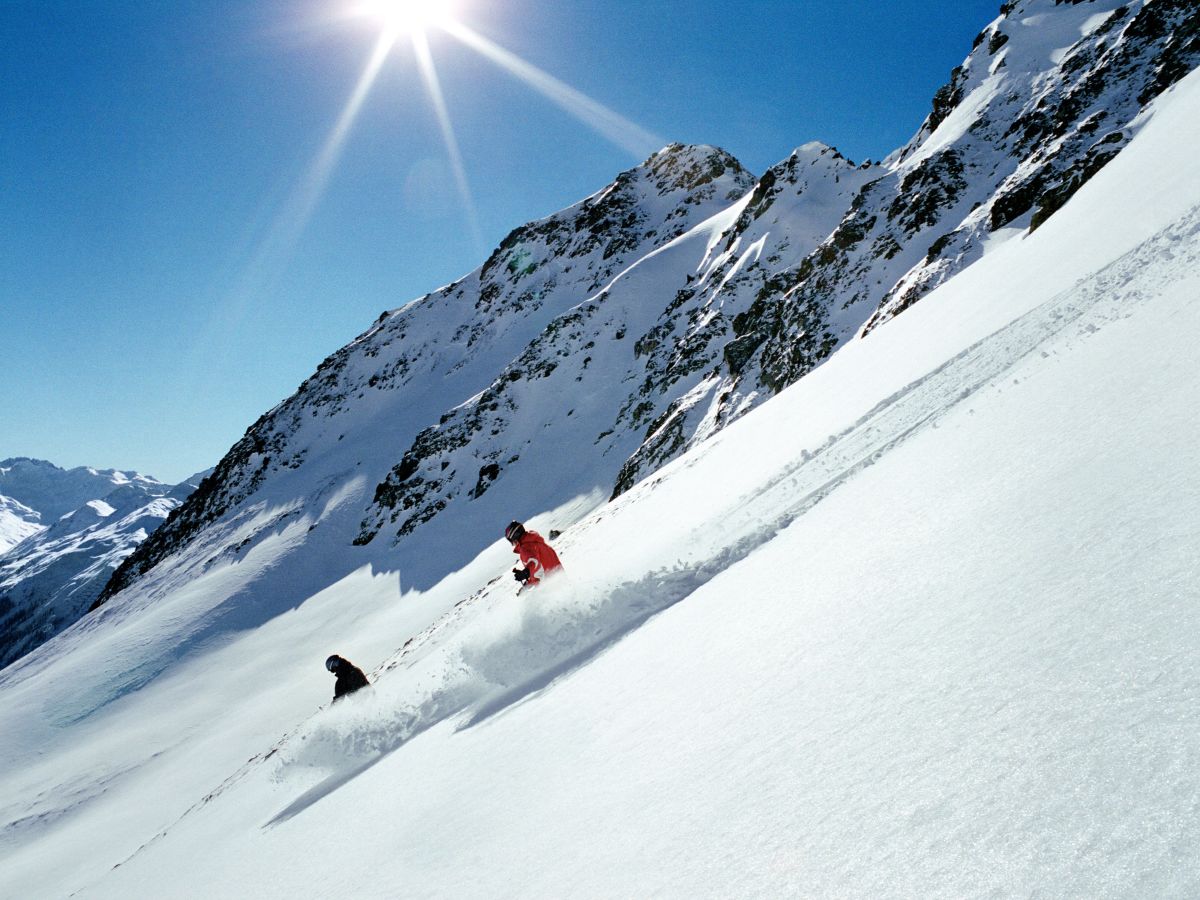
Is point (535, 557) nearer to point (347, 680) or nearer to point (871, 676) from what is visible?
point (347, 680)

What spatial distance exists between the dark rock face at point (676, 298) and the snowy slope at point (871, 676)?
17.6 m

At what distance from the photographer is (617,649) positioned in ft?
17.5

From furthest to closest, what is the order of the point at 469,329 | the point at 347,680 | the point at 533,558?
the point at 469,329 < the point at 347,680 < the point at 533,558

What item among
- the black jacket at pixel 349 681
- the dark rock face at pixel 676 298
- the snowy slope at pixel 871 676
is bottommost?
the snowy slope at pixel 871 676

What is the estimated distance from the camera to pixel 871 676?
2.57 meters

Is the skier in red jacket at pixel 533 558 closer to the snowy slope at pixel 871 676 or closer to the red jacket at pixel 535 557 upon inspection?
the red jacket at pixel 535 557

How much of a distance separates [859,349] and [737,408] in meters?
17.1

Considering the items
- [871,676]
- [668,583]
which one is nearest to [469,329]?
[668,583]

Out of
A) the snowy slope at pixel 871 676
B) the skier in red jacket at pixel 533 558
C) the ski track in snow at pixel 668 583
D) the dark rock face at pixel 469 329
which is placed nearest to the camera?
the snowy slope at pixel 871 676

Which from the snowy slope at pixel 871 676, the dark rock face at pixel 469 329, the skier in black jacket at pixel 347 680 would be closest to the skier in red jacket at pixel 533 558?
the snowy slope at pixel 871 676

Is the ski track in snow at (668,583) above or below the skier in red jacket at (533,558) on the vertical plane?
below

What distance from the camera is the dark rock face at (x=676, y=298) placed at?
2550cm

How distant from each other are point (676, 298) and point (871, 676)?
5227 centimetres

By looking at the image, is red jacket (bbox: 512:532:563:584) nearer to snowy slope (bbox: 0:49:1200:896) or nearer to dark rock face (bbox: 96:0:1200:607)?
snowy slope (bbox: 0:49:1200:896)
